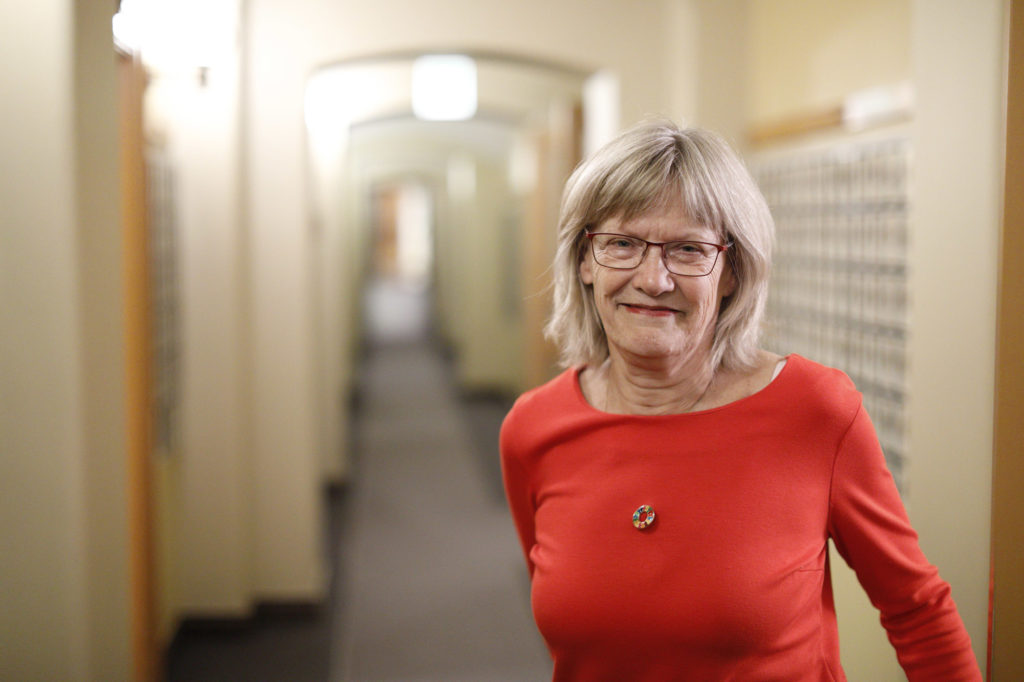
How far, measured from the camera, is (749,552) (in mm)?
1470

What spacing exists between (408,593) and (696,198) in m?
3.92

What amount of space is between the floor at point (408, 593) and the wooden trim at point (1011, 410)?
2492mm

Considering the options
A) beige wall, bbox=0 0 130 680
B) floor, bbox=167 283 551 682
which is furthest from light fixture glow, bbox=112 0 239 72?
floor, bbox=167 283 551 682

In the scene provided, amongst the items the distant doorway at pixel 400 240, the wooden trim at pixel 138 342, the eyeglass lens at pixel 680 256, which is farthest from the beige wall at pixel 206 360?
the distant doorway at pixel 400 240

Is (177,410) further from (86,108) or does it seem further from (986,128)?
(986,128)

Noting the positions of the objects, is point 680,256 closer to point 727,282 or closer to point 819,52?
point 727,282

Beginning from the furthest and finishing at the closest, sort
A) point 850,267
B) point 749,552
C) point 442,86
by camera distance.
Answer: point 442,86
point 850,267
point 749,552

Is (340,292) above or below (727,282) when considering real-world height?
below

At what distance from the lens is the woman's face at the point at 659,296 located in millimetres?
1514

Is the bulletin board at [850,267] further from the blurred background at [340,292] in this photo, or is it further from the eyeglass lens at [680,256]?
the eyeglass lens at [680,256]

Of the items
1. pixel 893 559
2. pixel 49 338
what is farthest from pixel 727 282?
pixel 49 338

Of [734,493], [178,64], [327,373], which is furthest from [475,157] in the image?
[734,493]

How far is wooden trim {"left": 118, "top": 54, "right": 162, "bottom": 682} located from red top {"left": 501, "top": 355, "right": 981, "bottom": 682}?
7.02 ft

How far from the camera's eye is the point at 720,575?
146 cm
